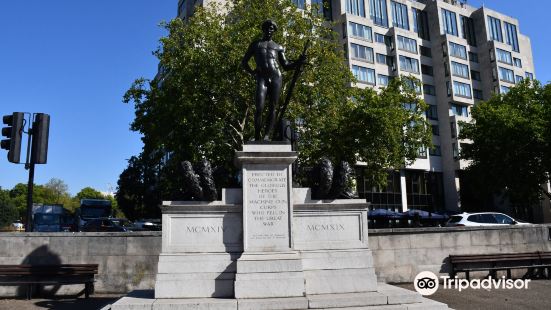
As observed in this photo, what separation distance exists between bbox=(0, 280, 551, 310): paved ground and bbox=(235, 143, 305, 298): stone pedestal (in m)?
3.76

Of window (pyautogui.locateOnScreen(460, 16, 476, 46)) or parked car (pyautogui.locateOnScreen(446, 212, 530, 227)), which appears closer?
parked car (pyautogui.locateOnScreen(446, 212, 530, 227))

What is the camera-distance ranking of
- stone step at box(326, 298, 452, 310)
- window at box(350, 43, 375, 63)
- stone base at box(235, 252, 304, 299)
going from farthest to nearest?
window at box(350, 43, 375, 63) → stone base at box(235, 252, 304, 299) → stone step at box(326, 298, 452, 310)

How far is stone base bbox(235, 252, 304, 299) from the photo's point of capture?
8.27m

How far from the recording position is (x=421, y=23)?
55562 mm

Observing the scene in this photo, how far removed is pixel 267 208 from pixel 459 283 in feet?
23.2

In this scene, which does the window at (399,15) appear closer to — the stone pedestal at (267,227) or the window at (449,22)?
the window at (449,22)

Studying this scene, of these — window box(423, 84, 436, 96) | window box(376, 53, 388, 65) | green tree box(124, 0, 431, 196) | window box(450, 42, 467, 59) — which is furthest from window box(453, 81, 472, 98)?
green tree box(124, 0, 431, 196)

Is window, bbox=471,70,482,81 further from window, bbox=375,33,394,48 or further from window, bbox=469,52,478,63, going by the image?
window, bbox=375,33,394,48

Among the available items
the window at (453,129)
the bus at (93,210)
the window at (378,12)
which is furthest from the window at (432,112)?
the bus at (93,210)

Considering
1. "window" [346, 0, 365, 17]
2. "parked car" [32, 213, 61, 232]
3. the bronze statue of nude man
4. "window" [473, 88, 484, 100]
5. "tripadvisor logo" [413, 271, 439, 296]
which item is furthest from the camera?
"window" [473, 88, 484, 100]

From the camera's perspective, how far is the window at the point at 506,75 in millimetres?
55219

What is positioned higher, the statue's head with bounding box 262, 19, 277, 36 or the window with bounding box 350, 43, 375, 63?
the window with bounding box 350, 43, 375, 63

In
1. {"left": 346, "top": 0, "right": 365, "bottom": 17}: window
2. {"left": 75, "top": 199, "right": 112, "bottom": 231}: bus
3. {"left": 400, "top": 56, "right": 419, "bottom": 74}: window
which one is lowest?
{"left": 75, "top": 199, "right": 112, "bottom": 231}: bus

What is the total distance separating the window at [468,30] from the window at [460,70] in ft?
16.5
